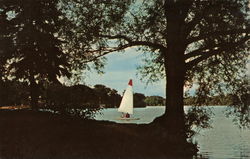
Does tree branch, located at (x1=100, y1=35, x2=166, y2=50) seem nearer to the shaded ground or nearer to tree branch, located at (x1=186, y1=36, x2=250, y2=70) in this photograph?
tree branch, located at (x1=186, y1=36, x2=250, y2=70)

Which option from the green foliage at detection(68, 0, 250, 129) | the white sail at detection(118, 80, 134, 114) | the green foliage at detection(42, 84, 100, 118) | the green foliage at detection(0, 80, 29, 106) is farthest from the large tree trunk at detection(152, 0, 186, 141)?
the white sail at detection(118, 80, 134, 114)

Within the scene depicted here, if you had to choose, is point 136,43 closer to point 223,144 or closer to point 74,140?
point 74,140

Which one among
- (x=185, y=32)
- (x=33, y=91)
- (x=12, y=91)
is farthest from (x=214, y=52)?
(x=12, y=91)

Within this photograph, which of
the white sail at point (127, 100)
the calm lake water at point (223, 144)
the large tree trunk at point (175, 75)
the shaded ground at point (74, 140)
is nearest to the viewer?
the shaded ground at point (74, 140)

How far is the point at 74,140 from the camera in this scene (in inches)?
655

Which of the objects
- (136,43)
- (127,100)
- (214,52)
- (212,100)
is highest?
(136,43)

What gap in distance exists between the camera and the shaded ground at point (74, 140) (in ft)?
50.8

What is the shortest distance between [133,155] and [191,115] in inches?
209

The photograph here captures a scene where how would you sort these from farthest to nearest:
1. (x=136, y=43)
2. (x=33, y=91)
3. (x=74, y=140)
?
(x=33, y=91) < (x=136, y=43) < (x=74, y=140)

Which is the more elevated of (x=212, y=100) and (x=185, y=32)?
(x=185, y=32)

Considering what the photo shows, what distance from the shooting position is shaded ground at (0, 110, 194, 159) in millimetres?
15492

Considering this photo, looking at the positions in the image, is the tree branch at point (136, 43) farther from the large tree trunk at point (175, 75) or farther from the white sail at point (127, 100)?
the white sail at point (127, 100)

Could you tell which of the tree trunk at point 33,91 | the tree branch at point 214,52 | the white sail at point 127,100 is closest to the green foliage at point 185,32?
the tree branch at point 214,52

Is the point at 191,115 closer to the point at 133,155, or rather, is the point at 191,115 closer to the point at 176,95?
the point at 176,95
